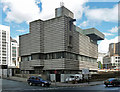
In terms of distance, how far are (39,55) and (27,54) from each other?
21.7ft

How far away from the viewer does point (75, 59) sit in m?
50.5

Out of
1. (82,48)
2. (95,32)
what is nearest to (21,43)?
(82,48)

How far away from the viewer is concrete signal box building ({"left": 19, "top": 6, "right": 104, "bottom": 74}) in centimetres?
4378

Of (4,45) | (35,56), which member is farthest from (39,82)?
(4,45)

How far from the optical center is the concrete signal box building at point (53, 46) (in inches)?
1724

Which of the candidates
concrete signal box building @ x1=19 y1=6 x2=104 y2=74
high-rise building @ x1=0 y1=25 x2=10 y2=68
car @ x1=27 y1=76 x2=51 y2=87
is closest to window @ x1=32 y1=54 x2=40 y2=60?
concrete signal box building @ x1=19 y1=6 x2=104 y2=74

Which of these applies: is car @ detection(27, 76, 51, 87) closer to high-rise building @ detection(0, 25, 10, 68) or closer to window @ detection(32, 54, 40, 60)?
window @ detection(32, 54, 40, 60)

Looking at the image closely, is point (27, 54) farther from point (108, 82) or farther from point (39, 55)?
point (108, 82)

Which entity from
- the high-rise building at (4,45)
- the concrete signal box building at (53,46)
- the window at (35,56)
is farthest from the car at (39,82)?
the high-rise building at (4,45)

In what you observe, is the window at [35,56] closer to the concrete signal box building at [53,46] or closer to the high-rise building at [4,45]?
the concrete signal box building at [53,46]

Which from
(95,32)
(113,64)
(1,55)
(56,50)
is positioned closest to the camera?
(56,50)

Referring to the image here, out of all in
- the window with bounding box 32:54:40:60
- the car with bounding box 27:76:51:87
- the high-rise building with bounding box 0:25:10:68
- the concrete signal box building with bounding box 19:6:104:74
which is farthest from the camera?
the high-rise building with bounding box 0:25:10:68

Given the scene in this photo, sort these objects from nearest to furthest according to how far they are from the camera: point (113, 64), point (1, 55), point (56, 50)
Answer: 1. point (56, 50)
2. point (1, 55)
3. point (113, 64)

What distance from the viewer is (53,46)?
149 ft
